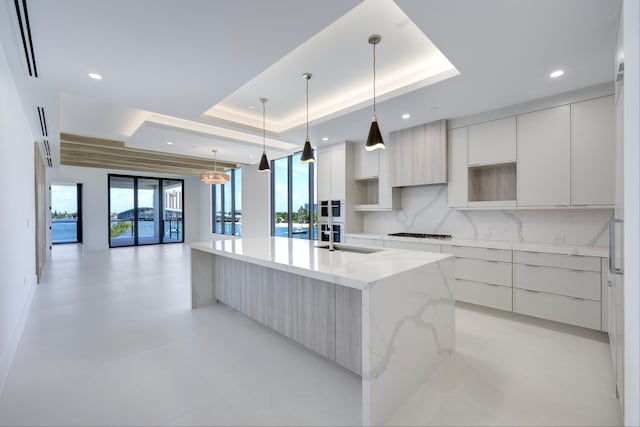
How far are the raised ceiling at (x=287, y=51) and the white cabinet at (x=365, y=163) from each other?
0.96 metres

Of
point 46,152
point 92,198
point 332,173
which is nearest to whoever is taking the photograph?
point 332,173

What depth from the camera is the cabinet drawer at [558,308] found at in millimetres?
2797

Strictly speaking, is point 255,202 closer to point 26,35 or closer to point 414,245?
point 414,245

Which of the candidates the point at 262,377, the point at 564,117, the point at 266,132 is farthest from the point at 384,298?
the point at 266,132

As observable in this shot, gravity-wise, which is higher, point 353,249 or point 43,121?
point 43,121

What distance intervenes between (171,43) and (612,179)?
4289 millimetres

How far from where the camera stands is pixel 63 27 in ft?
6.64

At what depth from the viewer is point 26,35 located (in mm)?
2080

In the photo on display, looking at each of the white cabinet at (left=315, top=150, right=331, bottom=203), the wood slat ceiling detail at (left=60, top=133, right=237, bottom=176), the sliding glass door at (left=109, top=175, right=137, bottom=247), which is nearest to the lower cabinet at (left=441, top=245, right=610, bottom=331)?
the white cabinet at (left=315, top=150, right=331, bottom=203)

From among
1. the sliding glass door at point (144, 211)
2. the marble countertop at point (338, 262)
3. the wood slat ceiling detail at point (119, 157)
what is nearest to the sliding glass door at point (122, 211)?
the sliding glass door at point (144, 211)

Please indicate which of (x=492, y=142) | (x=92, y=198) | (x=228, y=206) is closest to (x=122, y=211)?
(x=92, y=198)

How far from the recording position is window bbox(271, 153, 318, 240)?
6676 mm

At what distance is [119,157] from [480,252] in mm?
7943

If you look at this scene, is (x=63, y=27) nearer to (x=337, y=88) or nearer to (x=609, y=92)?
(x=337, y=88)
